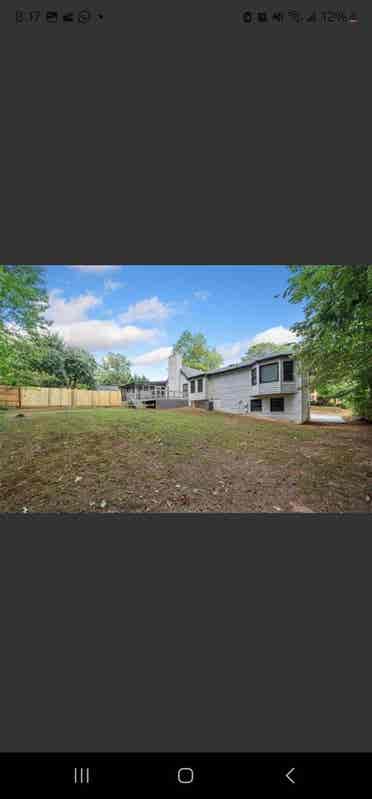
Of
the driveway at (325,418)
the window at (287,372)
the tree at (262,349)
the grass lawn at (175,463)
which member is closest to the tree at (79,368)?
the grass lawn at (175,463)

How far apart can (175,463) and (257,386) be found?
2.60 ft

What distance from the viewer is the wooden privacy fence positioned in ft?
5.48

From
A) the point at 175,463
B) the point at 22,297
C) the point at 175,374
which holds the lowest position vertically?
the point at 175,463

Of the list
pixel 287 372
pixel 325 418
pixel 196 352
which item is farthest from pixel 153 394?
pixel 325 418

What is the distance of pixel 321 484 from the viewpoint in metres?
1.50

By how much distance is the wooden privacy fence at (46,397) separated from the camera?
167cm

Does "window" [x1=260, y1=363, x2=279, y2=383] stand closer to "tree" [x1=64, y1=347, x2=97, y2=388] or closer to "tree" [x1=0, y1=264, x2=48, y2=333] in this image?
"tree" [x1=64, y1=347, x2=97, y2=388]

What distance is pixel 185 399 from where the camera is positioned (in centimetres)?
178

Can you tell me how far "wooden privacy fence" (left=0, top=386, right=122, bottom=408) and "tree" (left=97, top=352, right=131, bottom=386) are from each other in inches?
4.8
